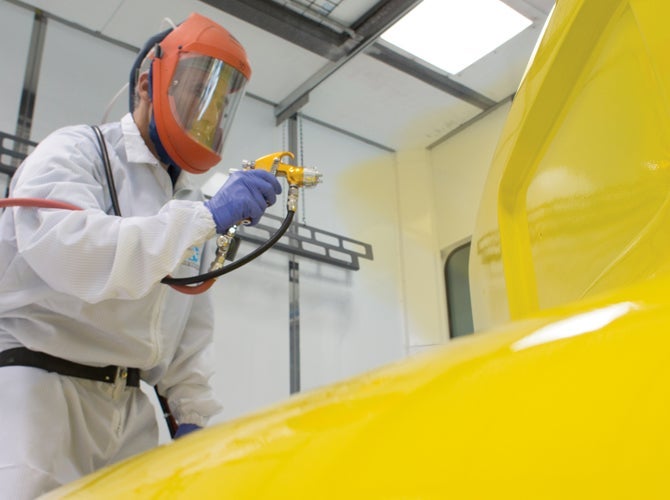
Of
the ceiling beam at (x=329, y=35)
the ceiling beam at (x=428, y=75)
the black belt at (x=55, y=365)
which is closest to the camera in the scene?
the black belt at (x=55, y=365)

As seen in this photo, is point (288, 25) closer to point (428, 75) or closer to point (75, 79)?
point (428, 75)

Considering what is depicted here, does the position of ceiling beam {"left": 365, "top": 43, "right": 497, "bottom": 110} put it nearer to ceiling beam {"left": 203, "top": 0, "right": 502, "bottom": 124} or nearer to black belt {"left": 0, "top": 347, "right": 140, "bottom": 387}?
ceiling beam {"left": 203, "top": 0, "right": 502, "bottom": 124}

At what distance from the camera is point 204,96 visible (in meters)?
1.48

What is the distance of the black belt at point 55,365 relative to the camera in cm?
112

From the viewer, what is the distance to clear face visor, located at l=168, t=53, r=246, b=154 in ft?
4.67

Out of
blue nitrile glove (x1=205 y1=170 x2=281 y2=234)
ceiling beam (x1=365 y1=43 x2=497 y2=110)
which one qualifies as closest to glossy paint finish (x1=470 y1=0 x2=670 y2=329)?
blue nitrile glove (x1=205 y1=170 x2=281 y2=234)

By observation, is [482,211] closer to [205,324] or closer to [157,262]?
[157,262]

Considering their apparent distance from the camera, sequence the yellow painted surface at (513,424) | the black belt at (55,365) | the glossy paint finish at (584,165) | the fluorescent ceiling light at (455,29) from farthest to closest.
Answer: the fluorescent ceiling light at (455,29)
the black belt at (55,365)
the glossy paint finish at (584,165)
the yellow painted surface at (513,424)

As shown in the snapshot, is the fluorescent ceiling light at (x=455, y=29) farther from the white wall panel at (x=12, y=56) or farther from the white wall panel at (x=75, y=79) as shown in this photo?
the white wall panel at (x=12, y=56)

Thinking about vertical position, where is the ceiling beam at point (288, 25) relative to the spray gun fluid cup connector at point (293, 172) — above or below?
above

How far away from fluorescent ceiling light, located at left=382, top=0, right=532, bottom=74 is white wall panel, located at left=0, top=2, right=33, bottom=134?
5.62ft

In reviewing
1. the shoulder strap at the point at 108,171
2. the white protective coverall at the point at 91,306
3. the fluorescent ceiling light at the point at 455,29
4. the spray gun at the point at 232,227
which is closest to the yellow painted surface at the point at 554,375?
the white protective coverall at the point at 91,306

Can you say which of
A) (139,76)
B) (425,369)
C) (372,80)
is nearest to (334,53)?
(372,80)

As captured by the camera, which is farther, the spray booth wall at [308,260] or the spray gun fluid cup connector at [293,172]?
the spray booth wall at [308,260]
